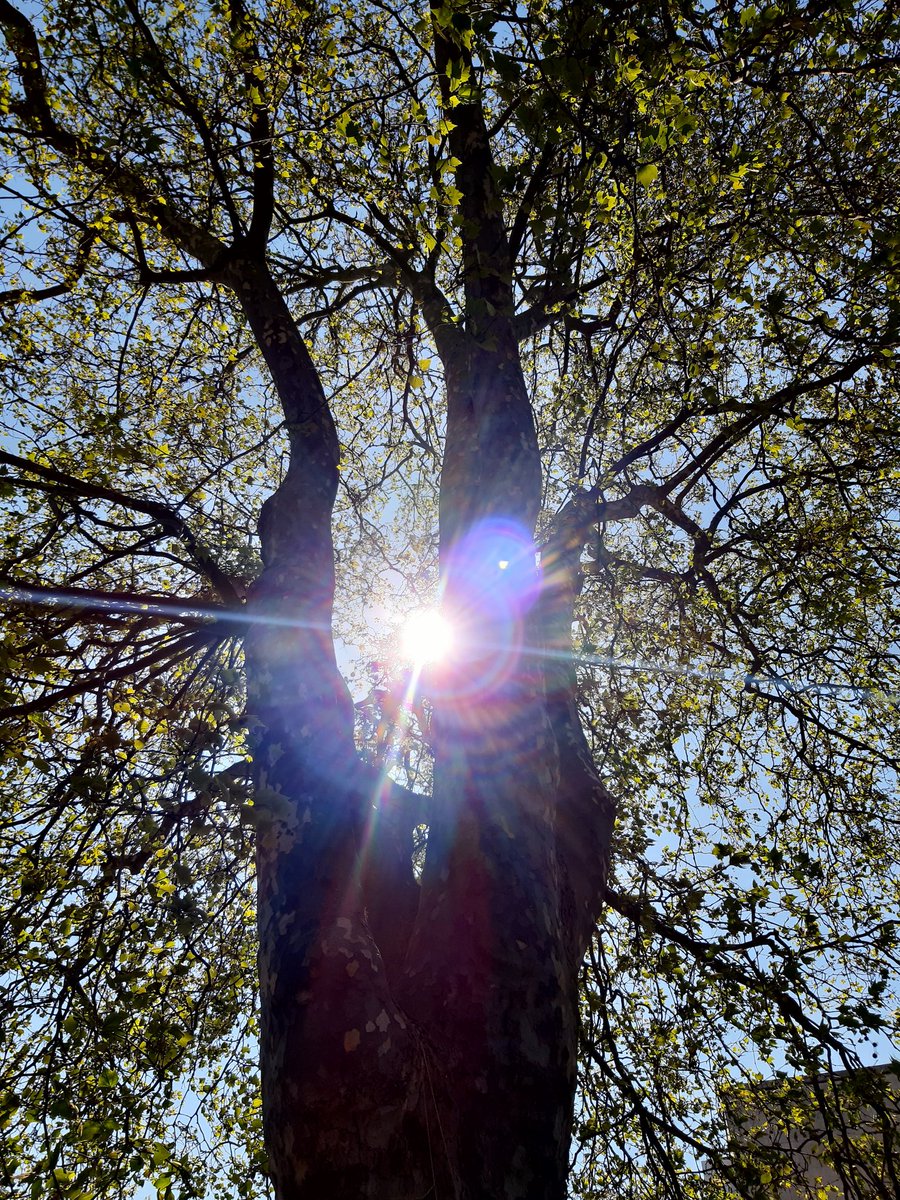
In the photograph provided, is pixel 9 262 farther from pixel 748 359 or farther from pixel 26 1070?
pixel 748 359

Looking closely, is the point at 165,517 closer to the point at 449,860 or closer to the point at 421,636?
the point at 421,636

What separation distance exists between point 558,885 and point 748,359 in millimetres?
7028

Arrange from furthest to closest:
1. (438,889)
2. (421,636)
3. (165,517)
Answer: (421,636)
(165,517)
(438,889)

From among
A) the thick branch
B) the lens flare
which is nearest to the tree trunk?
the lens flare

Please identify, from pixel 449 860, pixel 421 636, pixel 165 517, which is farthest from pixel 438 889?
pixel 421 636

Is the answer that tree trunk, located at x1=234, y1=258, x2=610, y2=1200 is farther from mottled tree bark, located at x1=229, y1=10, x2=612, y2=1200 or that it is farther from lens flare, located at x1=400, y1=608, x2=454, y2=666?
lens flare, located at x1=400, y1=608, x2=454, y2=666

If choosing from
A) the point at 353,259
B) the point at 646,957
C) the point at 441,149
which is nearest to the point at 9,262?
the point at 353,259

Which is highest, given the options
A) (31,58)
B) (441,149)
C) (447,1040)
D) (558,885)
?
(31,58)

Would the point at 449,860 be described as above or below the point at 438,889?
above

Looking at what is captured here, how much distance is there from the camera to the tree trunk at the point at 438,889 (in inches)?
83.6

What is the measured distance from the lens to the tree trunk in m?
2.12

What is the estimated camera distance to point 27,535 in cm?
597

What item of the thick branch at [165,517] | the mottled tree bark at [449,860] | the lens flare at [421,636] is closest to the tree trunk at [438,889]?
the mottled tree bark at [449,860]

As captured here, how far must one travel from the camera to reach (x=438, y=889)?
2.81 meters
